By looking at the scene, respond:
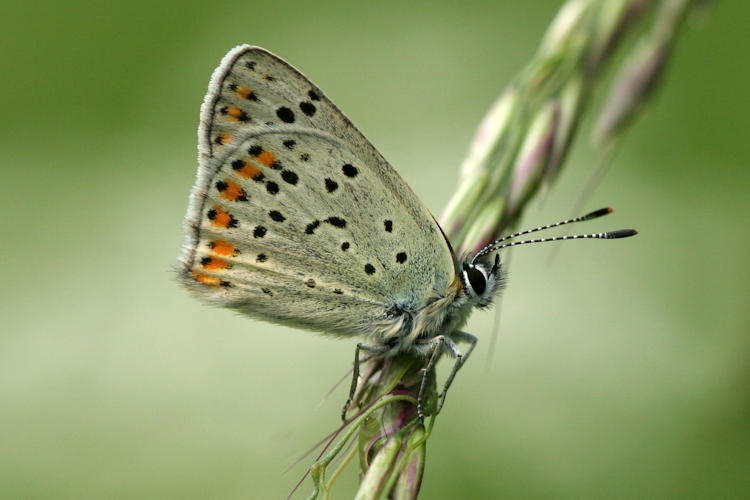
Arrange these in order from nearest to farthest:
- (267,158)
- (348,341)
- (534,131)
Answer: (534,131)
(267,158)
(348,341)

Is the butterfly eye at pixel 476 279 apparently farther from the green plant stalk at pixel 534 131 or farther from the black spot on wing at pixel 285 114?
the black spot on wing at pixel 285 114

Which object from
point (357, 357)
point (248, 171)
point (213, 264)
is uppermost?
point (248, 171)

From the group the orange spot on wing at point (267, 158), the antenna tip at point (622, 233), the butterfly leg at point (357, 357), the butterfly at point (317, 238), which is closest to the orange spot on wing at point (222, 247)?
the butterfly at point (317, 238)

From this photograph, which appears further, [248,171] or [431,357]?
[248,171]

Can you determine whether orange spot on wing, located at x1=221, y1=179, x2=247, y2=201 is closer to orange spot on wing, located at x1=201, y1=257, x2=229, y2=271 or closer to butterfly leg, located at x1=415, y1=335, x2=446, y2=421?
orange spot on wing, located at x1=201, y1=257, x2=229, y2=271

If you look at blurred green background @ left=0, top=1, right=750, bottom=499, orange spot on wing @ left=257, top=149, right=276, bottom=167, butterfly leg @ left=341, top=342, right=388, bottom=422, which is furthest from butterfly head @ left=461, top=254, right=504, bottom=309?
blurred green background @ left=0, top=1, right=750, bottom=499

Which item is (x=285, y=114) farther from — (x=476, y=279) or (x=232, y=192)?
(x=476, y=279)

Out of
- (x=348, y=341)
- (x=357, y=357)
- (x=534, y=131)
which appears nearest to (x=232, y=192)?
(x=357, y=357)

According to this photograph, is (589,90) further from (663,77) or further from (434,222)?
(434,222)
